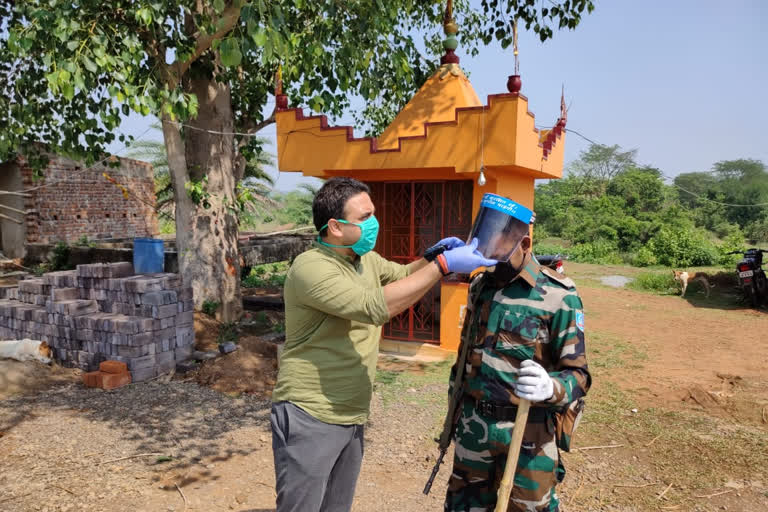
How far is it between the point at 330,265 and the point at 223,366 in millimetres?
4656

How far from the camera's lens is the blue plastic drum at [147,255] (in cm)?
665

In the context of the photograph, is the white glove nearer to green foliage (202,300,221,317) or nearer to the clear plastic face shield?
the clear plastic face shield

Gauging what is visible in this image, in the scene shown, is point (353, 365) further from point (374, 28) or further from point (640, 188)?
point (640, 188)

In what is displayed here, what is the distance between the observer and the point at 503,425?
211 centimetres

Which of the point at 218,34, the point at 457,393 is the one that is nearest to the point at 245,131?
the point at 218,34

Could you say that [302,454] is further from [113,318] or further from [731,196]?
[731,196]

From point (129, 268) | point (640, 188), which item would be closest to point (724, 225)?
point (640, 188)

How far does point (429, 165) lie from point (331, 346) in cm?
482

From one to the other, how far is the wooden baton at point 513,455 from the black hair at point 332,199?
105cm

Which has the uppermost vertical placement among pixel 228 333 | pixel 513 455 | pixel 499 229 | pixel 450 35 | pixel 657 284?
pixel 450 35

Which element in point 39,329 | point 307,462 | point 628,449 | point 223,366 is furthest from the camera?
point 39,329

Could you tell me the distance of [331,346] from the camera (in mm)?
2082

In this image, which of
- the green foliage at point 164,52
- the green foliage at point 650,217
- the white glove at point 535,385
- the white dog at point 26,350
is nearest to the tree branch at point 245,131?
the green foliage at point 164,52

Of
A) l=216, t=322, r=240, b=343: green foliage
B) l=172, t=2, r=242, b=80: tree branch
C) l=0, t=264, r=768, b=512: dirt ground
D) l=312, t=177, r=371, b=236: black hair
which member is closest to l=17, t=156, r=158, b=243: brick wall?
l=216, t=322, r=240, b=343: green foliage
